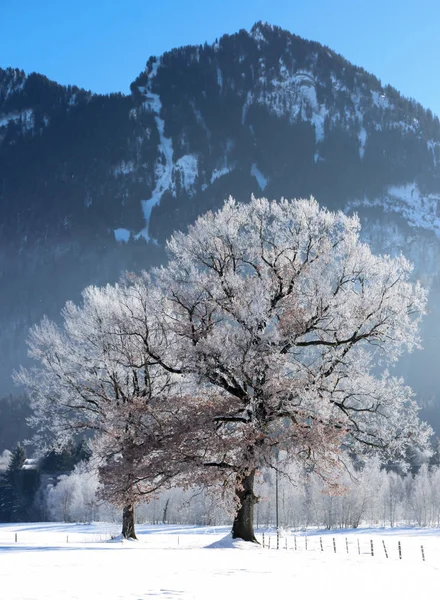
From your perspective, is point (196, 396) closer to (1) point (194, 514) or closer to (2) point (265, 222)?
(2) point (265, 222)

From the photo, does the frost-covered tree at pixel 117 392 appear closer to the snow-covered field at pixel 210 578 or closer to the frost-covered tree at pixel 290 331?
the frost-covered tree at pixel 290 331

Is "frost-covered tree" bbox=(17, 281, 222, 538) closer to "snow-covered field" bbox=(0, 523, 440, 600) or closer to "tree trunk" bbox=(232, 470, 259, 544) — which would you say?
"tree trunk" bbox=(232, 470, 259, 544)

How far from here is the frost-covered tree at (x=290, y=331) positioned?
19.9 meters

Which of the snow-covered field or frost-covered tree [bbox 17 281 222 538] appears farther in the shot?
frost-covered tree [bbox 17 281 222 538]

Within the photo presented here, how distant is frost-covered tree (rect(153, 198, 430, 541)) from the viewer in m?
19.9

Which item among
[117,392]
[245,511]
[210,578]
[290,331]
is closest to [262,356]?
[290,331]

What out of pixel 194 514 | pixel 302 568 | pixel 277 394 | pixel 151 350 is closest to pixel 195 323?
pixel 151 350

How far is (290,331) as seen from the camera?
20594 millimetres

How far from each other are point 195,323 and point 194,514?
86694 mm

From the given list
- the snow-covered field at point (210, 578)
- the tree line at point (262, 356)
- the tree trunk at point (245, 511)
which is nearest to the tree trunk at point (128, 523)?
the tree line at point (262, 356)

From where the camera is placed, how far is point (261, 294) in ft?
67.3

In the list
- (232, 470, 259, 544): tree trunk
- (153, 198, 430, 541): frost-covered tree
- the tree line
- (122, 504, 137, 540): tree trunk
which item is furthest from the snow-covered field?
(122, 504, 137, 540): tree trunk

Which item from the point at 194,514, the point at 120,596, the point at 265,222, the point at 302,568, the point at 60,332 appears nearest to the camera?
the point at 120,596

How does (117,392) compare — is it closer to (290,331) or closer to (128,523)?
(128,523)
